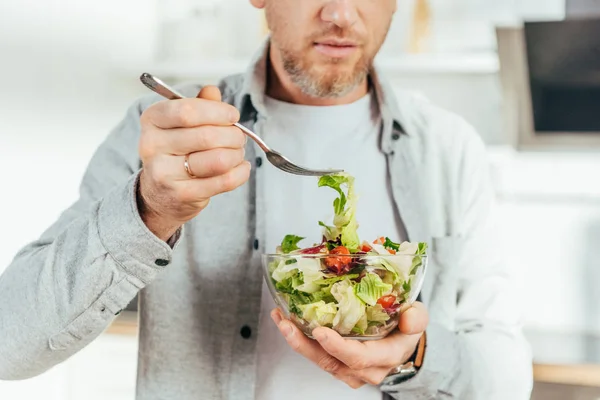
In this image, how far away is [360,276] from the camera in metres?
0.64

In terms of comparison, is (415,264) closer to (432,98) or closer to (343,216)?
(343,216)

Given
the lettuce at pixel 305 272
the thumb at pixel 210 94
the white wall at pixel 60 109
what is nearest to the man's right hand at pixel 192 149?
the thumb at pixel 210 94

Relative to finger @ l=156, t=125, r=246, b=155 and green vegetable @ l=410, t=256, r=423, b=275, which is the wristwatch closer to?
green vegetable @ l=410, t=256, r=423, b=275

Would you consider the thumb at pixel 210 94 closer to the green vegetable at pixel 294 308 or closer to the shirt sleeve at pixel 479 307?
the green vegetable at pixel 294 308

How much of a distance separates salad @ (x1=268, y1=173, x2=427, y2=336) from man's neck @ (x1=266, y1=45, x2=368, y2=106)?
0.33m

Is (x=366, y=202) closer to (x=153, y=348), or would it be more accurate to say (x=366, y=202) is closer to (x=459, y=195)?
(x=459, y=195)

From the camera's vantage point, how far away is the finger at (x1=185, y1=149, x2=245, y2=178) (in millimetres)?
581

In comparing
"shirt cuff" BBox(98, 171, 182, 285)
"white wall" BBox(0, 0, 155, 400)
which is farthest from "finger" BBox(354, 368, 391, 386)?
"white wall" BBox(0, 0, 155, 400)

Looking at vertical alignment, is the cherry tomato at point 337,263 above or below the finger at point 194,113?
below

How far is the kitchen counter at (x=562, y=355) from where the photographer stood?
131 cm

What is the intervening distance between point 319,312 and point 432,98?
1.29m

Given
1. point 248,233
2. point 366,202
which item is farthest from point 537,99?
point 248,233

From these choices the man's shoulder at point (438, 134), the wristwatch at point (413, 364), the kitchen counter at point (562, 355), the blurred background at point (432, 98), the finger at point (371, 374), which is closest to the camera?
the finger at point (371, 374)

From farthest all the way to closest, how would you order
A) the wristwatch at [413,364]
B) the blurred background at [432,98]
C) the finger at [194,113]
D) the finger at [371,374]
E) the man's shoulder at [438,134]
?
the blurred background at [432,98], the man's shoulder at [438,134], the wristwatch at [413,364], the finger at [371,374], the finger at [194,113]
